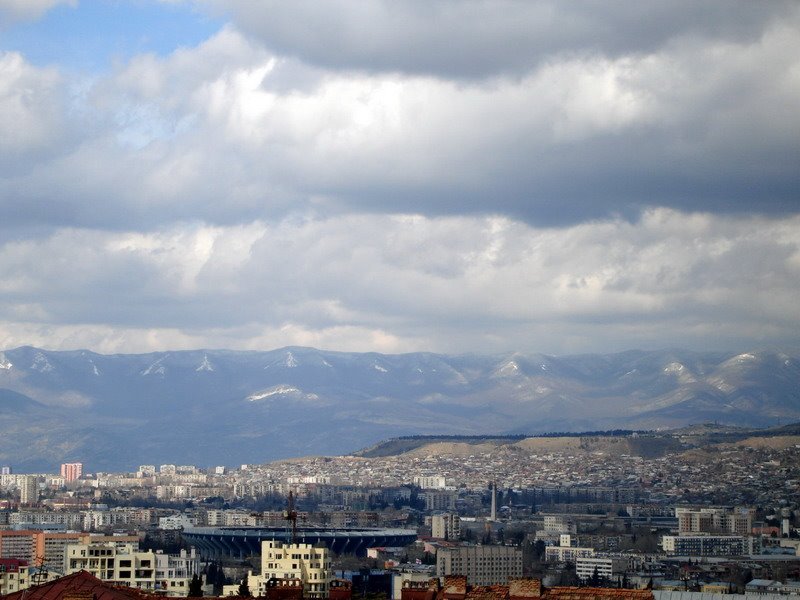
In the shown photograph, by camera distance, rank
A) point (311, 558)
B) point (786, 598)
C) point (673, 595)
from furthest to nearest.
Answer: point (311, 558)
point (786, 598)
point (673, 595)

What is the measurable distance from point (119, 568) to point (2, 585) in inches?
415

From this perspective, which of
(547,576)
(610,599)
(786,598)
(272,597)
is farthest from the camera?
(547,576)

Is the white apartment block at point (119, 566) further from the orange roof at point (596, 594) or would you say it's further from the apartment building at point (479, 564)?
the apartment building at point (479, 564)

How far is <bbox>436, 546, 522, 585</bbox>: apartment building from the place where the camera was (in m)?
188

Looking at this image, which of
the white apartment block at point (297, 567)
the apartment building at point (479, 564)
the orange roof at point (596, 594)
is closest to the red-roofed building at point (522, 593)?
the orange roof at point (596, 594)

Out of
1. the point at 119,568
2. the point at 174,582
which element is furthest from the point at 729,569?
the point at 119,568

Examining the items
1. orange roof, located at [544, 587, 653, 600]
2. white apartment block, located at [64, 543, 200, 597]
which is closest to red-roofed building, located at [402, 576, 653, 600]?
orange roof, located at [544, 587, 653, 600]

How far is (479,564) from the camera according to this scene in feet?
630

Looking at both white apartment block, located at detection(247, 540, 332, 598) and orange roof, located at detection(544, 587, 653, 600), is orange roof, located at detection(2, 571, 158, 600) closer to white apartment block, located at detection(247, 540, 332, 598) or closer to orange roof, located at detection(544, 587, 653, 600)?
orange roof, located at detection(544, 587, 653, 600)

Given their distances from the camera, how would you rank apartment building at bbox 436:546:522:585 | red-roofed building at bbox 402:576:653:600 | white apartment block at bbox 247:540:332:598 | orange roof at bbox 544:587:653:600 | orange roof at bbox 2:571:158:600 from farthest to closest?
1. apartment building at bbox 436:546:522:585
2. white apartment block at bbox 247:540:332:598
3. orange roof at bbox 2:571:158:600
4. red-roofed building at bbox 402:576:653:600
5. orange roof at bbox 544:587:653:600

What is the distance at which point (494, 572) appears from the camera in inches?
7569

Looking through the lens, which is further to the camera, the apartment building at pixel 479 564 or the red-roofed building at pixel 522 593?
the apartment building at pixel 479 564

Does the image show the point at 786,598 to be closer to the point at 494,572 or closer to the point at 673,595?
the point at 673,595

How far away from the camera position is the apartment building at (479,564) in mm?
187750
